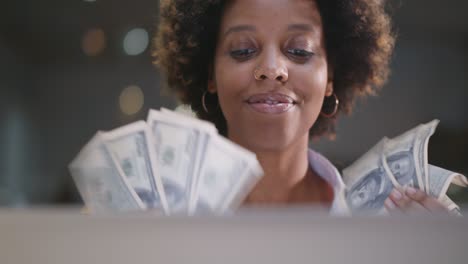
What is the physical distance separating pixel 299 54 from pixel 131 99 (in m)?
0.36

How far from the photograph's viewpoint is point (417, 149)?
1.23 m

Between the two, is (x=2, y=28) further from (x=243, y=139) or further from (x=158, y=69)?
(x=243, y=139)

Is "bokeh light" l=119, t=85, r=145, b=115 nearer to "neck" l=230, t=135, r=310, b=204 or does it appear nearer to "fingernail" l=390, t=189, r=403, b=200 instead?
"neck" l=230, t=135, r=310, b=204

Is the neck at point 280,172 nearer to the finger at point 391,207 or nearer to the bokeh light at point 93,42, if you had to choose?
the finger at point 391,207

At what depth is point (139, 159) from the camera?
1.21 metres

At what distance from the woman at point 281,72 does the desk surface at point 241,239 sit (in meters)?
0.04

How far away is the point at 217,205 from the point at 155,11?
0.43 meters

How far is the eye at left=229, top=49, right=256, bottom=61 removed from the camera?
1195 millimetres

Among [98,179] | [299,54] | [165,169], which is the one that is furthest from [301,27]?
[98,179]

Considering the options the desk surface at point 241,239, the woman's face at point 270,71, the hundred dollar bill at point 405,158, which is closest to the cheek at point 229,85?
the woman's face at point 270,71

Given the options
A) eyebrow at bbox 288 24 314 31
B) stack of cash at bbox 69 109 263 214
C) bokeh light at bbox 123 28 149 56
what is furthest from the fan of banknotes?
eyebrow at bbox 288 24 314 31

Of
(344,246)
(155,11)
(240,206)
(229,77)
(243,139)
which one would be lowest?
(344,246)

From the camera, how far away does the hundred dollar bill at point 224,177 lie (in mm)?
1197

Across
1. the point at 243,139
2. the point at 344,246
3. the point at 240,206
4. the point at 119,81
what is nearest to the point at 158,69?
the point at 119,81
